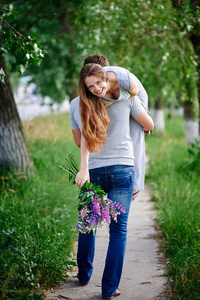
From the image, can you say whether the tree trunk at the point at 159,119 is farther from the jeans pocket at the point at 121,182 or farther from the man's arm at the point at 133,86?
the man's arm at the point at 133,86

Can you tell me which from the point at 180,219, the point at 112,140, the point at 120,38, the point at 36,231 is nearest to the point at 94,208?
the point at 112,140

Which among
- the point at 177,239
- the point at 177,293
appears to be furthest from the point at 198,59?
the point at 177,293

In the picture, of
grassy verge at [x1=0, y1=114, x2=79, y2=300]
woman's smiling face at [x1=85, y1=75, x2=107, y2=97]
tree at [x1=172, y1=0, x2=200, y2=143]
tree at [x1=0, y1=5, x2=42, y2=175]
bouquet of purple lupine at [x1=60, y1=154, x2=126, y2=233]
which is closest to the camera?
woman's smiling face at [x1=85, y1=75, x2=107, y2=97]

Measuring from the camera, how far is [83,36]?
1087 centimetres

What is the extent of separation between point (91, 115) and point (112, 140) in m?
0.31

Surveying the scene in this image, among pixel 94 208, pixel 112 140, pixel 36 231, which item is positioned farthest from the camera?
pixel 36 231

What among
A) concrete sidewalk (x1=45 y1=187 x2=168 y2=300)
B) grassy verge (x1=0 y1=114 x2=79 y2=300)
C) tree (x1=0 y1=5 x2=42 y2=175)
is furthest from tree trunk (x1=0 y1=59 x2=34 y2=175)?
concrete sidewalk (x1=45 y1=187 x2=168 y2=300)

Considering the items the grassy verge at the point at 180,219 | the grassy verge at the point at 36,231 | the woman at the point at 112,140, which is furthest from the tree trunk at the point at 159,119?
the woman at the point at 112,140

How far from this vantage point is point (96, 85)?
8.50 feet

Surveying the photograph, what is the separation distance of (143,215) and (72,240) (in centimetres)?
148

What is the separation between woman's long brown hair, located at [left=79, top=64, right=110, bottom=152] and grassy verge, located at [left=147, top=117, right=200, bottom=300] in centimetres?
132

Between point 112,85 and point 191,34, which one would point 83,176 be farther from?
point 191,34

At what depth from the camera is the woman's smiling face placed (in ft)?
8.50

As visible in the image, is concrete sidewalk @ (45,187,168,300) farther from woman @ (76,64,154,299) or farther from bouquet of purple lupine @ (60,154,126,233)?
bouquet of purple lupine @ (60,154,126,233)
